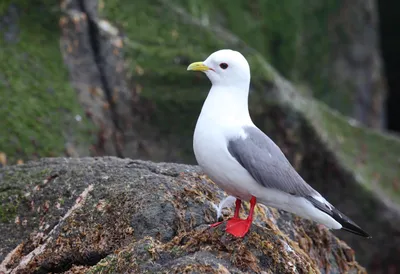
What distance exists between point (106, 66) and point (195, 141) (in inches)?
189

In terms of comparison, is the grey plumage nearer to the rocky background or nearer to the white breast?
the white breast

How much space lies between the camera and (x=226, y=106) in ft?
16.1

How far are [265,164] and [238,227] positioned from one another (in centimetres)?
46

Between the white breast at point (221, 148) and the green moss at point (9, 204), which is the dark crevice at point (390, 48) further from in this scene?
the green moss at point (9, 204)

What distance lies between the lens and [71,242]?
15.9 feet

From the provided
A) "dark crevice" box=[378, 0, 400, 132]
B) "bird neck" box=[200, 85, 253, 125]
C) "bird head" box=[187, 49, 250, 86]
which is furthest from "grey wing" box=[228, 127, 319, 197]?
"dark crevice" box=[378, 0, 400, 132]

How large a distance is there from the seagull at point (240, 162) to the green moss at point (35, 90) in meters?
3.86

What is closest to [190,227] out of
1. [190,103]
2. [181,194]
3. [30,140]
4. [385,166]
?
[181,194]

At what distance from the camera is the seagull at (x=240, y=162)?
4648mm

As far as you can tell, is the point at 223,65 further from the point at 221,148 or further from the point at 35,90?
the point at 35,90

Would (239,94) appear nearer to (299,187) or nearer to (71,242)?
(299,187)

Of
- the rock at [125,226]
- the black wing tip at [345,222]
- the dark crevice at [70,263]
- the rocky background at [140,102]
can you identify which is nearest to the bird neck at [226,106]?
the rock at [125,226]

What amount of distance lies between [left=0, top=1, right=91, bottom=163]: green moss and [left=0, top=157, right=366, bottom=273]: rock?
2.56 m

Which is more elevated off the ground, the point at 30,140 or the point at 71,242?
the point at 71,242
